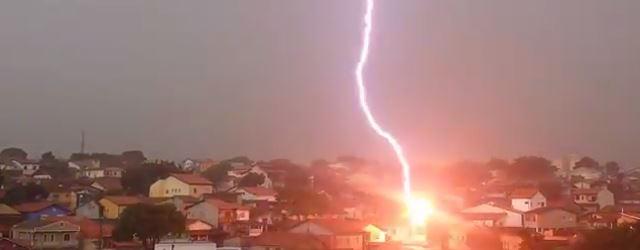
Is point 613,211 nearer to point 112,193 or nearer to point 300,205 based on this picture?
point 300,205

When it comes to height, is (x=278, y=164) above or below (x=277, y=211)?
above

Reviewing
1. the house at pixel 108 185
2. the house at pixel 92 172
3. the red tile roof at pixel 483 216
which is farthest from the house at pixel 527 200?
the house at pixel 92 172

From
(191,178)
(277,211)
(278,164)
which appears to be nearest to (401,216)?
(277,211)

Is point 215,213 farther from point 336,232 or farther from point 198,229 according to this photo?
point 336,232

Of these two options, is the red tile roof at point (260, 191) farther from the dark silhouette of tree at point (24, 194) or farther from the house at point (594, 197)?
the house at point (594, 197)

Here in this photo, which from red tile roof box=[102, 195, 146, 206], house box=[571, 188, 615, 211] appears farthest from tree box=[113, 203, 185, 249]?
house box=[571, 188, 615, 211]

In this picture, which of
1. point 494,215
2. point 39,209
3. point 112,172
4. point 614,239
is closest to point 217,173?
point 112,172
